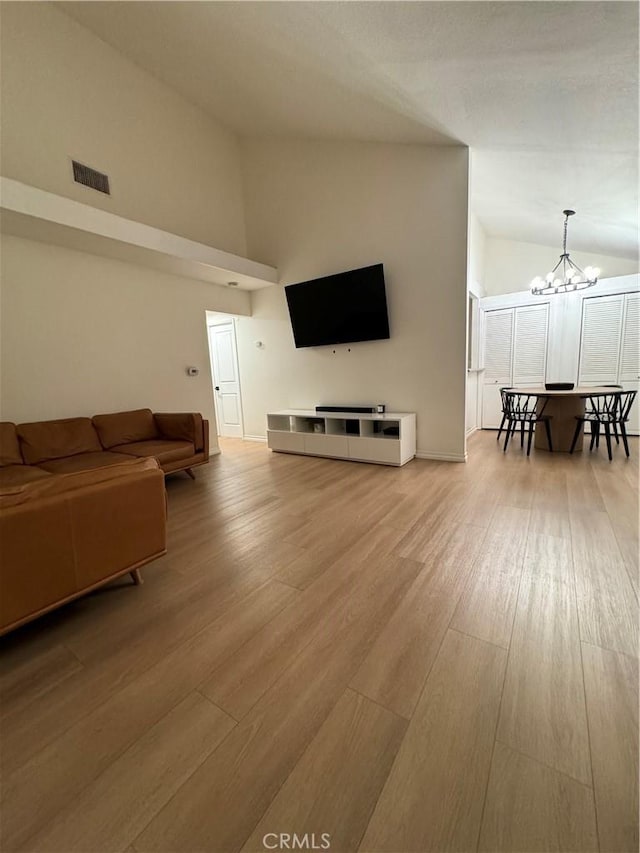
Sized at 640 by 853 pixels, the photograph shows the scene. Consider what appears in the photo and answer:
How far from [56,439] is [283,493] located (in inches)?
87.8

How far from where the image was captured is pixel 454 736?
1.05m

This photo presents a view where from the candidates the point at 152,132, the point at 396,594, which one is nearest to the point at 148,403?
the point at 152,132

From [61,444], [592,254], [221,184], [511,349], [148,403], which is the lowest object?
[61,444]

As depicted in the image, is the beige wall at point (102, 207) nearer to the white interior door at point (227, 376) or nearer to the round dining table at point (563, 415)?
the white interior door at point (227, 376)

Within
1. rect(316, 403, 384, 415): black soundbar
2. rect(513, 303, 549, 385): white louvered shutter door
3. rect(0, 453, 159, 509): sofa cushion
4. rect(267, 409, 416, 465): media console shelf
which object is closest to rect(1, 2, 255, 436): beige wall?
rect(267, 409, 416, 465): media console shelf

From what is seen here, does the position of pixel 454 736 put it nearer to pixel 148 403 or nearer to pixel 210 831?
pixel 210 831

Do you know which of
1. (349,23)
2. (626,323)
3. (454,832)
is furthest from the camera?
(626,323)

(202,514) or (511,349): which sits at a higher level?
(511,349)

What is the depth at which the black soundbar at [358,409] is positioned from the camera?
4.36 m

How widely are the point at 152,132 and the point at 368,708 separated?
5.92 meters

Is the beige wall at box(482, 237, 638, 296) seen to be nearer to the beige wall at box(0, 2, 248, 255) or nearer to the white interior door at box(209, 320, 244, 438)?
the beige wall at box(0, 2, 248, 255)

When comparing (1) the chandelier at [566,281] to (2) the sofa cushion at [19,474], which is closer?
(2) the sofa cushion at [19,474]

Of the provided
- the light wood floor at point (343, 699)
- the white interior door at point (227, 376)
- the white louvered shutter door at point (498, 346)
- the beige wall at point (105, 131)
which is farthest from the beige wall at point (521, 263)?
the light wood floor at point (343, 699)

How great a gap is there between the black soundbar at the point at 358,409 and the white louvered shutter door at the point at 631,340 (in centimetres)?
389
